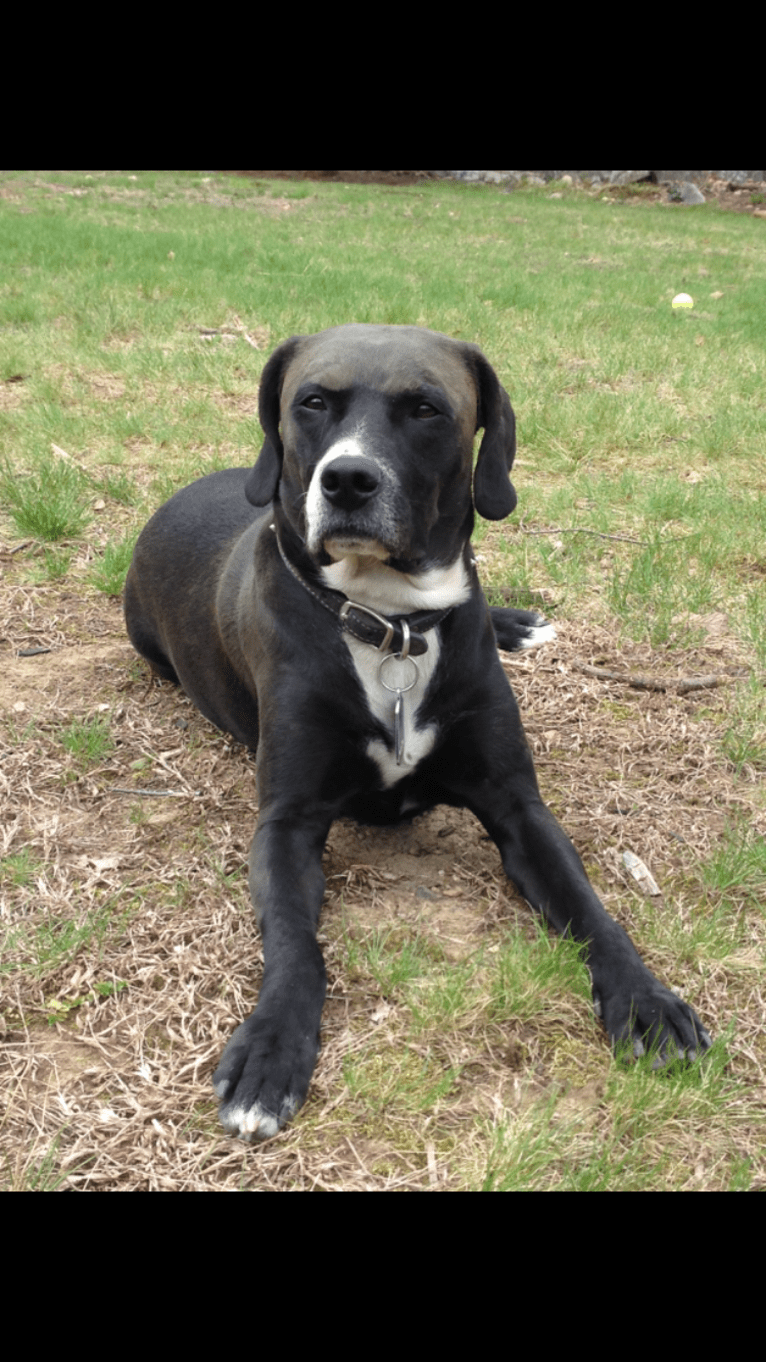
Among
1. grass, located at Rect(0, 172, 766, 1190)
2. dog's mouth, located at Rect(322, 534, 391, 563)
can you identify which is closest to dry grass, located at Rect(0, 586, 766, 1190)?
grass, located at Rect(0, 172, 766, 1190)

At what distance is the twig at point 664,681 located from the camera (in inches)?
149

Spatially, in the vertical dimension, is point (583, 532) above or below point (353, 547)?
below

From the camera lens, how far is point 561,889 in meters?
2.65

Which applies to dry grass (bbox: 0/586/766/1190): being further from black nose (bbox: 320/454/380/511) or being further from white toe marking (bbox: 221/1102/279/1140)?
black nose (bbox: 320/454/380/511)

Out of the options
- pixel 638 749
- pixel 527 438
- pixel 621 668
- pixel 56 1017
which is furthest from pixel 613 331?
pixel 56 1017

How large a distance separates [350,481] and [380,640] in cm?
48

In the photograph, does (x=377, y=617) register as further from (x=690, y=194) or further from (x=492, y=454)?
(x=690, y=194)

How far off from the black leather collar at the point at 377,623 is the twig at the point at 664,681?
1.19 meters

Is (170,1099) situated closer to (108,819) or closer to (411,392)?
(108,819)

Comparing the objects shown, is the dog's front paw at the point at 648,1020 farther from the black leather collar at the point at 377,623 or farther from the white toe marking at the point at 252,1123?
the black leather collar at the point at 377,623

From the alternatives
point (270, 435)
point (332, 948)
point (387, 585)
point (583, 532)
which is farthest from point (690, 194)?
point (332, 948)

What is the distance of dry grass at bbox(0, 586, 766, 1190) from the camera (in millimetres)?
2035

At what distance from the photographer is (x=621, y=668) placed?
3.93 metres

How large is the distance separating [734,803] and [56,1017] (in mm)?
2003
